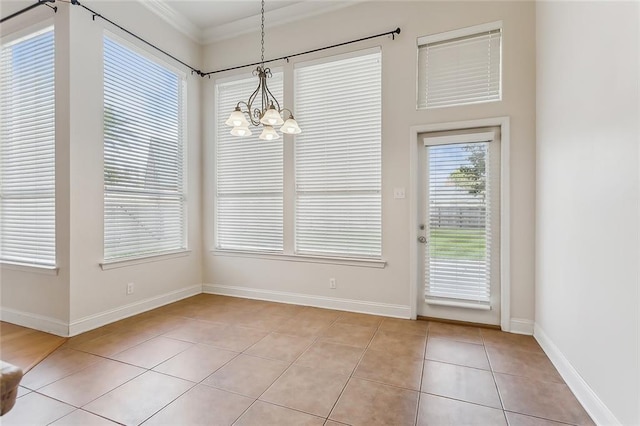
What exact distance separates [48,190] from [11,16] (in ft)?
6.03

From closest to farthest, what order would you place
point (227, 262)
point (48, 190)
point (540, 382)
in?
point (540, 382) < point (48, 190) < point (227, 262)

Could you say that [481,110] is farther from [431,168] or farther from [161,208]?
[161,208]

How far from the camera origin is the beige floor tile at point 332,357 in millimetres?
2340

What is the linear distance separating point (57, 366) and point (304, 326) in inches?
80.5

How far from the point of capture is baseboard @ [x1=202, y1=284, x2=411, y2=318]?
11.3 ft

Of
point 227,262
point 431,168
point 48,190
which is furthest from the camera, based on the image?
point 227,262

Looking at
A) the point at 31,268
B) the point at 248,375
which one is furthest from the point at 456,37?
the point at 31,268

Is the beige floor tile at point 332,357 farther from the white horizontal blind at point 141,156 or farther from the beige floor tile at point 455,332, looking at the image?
the white horizontal blind at point 141,156

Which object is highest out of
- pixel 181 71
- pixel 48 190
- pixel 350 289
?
pixel 181 71

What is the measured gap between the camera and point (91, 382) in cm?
211

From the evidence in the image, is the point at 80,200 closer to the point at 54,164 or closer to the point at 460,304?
the point at 54,164

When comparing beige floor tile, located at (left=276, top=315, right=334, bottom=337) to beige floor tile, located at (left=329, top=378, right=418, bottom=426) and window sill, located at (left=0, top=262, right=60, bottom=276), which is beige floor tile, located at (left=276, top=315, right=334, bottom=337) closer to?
beige floor tile, located at (left=329, top=378, right=418, bottom=426)

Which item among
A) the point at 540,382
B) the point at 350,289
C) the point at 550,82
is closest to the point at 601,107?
the point at 550,82

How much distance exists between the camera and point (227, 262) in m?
4.31
